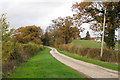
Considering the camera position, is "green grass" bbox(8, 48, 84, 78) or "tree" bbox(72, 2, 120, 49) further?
"tree" bbox(72, 2, 120, 49)

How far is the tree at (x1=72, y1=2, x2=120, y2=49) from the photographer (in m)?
17.7

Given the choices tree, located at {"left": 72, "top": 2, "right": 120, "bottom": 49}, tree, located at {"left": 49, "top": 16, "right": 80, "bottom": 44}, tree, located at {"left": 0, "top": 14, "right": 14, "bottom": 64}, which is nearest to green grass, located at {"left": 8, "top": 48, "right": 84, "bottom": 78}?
tree, located at {"left": 0, "top": 14, "right": 14, "bottom": 64}

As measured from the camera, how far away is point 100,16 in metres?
19.2

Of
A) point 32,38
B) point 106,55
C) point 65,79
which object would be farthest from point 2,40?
point 32,38

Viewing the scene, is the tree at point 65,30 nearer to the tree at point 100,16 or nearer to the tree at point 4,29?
the tree at point 100,16

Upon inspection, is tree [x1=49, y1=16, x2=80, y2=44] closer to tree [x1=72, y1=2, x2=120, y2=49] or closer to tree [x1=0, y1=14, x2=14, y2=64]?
tree [x1=72, y1=2, x2=120, y2=49]

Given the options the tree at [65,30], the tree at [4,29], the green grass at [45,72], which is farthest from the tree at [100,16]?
the tree at [65,30]

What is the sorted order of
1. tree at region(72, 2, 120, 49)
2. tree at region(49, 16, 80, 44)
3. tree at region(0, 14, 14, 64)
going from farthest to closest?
tree at region(49, 16, 80, 44), tree at region(72, 2, 120, 49), tree at region(0, 14, 14, 64)

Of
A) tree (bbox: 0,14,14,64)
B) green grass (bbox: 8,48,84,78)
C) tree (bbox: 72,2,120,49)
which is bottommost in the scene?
green grass (bbox: 8,48,84,78)

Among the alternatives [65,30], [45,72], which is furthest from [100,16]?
[65,30]

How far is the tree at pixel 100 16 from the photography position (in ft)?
58.0

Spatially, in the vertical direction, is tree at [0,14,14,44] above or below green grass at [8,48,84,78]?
above

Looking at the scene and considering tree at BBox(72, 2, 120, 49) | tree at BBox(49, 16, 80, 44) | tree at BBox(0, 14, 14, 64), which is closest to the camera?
tree at BBox(0, 14, 14, 64)

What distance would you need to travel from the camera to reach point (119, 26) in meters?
18.0
